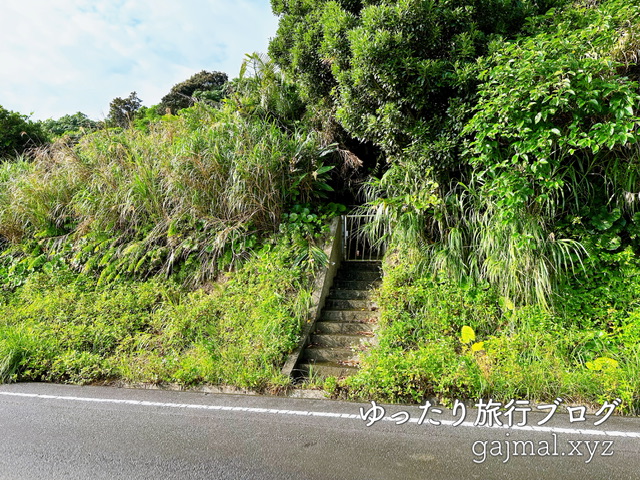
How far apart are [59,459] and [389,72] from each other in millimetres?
4791

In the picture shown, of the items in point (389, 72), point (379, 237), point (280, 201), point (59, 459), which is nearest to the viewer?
point (59, 459)

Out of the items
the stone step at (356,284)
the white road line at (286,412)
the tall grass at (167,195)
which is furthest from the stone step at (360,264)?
the white road line at (286,412)

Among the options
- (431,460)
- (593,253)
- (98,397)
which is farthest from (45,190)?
(593,253)

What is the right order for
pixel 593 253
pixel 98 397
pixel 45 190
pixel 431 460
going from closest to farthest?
pixel 431 460, pixel 98 397, pixel 593 253, pixel 45 190

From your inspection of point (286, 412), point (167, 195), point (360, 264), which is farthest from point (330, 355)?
point (167, 195)

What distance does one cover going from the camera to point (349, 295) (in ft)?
16.7

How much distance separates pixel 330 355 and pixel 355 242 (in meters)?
2.54

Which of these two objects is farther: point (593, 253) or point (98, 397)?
point (593, 253)

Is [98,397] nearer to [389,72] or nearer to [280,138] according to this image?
[280,138]

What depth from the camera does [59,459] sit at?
2490 millimetres

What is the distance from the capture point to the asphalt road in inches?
87.3

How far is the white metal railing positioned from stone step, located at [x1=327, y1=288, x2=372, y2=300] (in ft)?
2.99

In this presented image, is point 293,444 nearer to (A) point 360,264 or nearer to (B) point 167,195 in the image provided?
(A) point 360,264

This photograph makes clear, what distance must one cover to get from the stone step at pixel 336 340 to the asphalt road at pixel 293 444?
1054 mm
